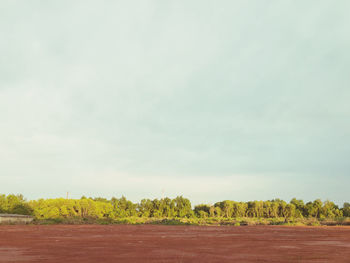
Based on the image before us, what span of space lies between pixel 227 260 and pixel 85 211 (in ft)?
94.1

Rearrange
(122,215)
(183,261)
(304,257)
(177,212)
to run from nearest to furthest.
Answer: (183,261), (304,257), (122,215), (177,212)

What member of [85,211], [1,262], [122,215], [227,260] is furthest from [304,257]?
[122,215]

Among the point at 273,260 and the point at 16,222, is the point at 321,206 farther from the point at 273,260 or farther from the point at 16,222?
the point at 273,260

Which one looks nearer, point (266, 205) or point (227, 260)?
point (227, 260)

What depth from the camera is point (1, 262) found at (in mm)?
5992

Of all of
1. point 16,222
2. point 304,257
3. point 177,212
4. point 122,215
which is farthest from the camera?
point 177,212

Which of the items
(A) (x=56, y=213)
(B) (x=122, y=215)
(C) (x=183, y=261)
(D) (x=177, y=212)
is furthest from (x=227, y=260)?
(D) (x=177, y=212)

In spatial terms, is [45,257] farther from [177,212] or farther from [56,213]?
[177,212]

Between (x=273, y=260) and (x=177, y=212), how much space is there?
35150 mm

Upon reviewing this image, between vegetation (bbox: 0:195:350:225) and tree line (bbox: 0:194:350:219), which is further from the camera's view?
tree line (bbox: 0:194:350:219)

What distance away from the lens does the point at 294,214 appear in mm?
40438

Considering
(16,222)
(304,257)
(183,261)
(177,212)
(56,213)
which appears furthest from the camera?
(177,212)

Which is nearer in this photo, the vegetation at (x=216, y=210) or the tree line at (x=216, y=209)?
the vegetation at (x=216, y=210)

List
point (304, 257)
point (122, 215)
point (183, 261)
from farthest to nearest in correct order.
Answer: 1. point (122, 215)
2. point (304, 257)
3. point (183, 261)
